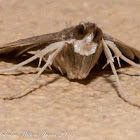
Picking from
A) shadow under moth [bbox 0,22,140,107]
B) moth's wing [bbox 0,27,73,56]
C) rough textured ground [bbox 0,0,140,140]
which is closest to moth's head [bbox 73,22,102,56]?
shadow under moth [bbox 0,22,140,107]

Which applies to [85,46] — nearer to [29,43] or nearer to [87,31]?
[87,31]

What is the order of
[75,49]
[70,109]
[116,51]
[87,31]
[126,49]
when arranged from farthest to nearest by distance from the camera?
[126,49] < [116,51] < [75,49] < [87,31] < [70,109]

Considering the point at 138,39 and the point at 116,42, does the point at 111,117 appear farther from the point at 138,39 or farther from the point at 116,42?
the point at 138,39

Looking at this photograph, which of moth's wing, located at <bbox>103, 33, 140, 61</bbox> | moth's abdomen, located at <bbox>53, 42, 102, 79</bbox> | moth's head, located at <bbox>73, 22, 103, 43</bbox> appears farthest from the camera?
moth's wing, located at <bbox>103, 33, 140, 61</bbox>

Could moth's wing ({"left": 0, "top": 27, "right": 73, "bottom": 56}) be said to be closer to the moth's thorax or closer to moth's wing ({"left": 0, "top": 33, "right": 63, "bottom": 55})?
moth's wing ({"left": 0, "top": 33, "right": 63, "bottom": 55})

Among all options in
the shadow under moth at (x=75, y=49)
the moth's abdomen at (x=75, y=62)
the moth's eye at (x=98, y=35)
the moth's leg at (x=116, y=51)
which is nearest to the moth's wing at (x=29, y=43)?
the shadow under moth at (x=75, y=49)

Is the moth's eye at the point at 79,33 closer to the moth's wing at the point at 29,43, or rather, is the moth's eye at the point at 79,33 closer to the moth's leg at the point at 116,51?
the moth's wing at the point at 29,43

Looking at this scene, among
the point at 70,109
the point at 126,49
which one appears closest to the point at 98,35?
the point at 126,49

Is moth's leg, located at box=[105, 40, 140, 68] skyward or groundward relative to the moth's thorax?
groundward
